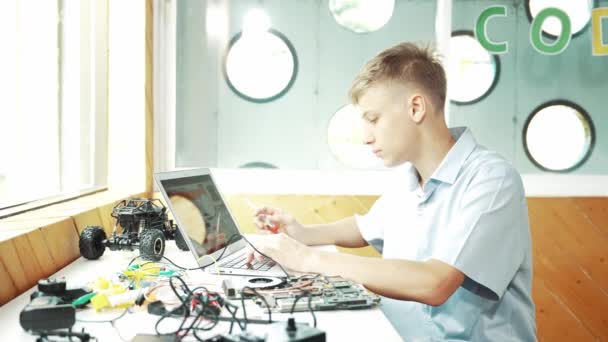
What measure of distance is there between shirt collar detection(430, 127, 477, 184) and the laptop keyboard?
1.55 feet

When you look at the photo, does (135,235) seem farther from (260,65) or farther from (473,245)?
(260,65)

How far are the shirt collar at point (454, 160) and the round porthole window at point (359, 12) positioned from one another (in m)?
1.28

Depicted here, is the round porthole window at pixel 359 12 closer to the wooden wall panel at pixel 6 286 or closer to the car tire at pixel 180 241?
the car tire at pixel 180 241

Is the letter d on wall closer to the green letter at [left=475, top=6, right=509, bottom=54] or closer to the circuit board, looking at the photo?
the green letter at [left=475, top=6, right=509, bottom=54]

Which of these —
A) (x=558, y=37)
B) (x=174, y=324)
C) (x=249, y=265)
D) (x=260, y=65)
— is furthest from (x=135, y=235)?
(x=558, y=37)

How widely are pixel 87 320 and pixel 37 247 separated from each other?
37 centimetres

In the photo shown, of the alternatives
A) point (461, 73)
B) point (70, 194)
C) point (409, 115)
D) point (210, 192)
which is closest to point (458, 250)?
point (409, 115)

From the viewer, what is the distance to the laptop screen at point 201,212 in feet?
4.73

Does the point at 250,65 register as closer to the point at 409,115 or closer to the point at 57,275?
the point at 409,115

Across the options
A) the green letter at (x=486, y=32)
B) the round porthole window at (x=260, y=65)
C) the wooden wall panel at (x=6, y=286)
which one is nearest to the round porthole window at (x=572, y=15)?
the green letter at (x=486, y=32)

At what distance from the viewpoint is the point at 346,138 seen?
104 inches

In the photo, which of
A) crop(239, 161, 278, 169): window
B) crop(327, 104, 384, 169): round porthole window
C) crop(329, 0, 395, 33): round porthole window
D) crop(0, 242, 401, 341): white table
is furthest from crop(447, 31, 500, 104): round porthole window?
crop(0, 242, 401, 341): white table

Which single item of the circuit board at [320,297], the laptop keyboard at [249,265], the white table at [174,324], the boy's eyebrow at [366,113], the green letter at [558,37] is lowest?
the laptop keyboard at [249,265]

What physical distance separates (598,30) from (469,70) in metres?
0.63
